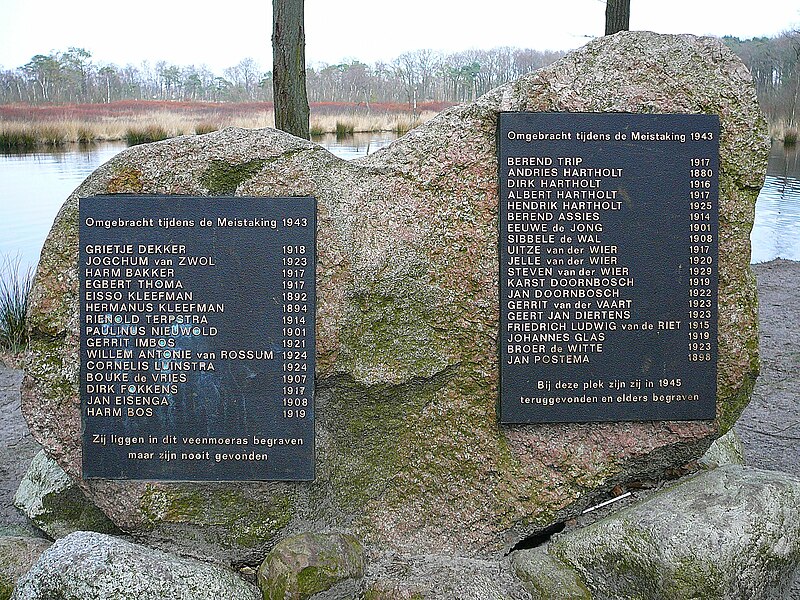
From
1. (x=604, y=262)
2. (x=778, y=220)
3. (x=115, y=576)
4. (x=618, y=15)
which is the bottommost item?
(x=115, y=576)

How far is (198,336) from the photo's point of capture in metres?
3.50

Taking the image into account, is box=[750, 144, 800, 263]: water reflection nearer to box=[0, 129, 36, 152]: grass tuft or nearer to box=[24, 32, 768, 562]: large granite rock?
box=[24, 32, 768, 562]: large granite rock

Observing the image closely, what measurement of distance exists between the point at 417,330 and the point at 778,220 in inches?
558

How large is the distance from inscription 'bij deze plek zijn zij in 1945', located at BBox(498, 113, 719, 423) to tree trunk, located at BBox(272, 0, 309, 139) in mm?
3739

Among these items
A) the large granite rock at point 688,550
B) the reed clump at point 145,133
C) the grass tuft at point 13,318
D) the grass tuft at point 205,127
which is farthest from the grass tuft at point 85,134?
the large granite rock at point 688,550

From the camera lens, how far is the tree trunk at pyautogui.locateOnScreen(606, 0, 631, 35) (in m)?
7.82

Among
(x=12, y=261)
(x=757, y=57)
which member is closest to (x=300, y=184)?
(x=12, y=261)

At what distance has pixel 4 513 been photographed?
4.45m

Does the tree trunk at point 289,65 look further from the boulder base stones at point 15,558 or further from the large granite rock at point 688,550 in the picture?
the large granite rock at point 688,550

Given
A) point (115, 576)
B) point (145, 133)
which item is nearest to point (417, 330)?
point (115, 576)

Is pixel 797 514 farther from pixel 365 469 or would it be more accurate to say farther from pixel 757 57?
pixel 757 57

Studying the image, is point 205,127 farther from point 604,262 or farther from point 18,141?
point 604,262

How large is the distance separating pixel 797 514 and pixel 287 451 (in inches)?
88.2

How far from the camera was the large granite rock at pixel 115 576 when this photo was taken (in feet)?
10.2
